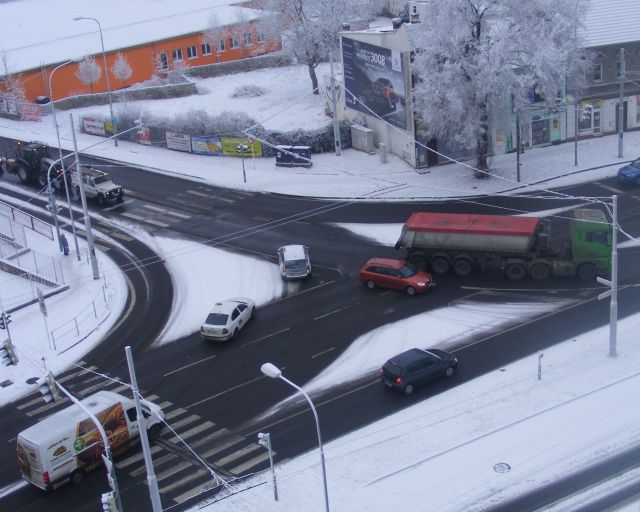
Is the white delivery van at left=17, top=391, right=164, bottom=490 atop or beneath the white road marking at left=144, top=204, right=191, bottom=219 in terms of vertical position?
beneath

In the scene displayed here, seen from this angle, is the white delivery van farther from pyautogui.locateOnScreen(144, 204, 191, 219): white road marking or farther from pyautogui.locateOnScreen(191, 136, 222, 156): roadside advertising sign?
pyautogui.locateOnScreen(191, 136, 222, 156): roadside advertising sign

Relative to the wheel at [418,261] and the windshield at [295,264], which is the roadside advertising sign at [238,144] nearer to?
the windshield at [295,264]

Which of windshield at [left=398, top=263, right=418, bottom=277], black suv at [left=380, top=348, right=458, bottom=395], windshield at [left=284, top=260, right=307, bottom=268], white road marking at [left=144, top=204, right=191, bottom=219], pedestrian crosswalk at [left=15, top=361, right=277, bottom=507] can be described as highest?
white road marking at [left=144, top=204, right=191, bottom=219]

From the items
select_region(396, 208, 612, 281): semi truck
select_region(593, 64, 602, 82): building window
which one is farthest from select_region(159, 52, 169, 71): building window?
select_region(396, 208, 612, 281): semi truck

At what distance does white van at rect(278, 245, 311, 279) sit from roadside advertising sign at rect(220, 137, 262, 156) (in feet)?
66.3

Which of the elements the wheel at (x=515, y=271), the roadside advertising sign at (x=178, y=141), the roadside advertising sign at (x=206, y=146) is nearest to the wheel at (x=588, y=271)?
the wheel at (x=515, y=271)

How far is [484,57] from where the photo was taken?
53.8 metres

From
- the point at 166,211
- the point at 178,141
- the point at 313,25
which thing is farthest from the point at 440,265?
the point at 313,25

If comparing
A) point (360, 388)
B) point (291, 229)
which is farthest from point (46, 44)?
point (360, 388)

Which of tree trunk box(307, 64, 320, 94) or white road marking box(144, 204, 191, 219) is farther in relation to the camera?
tree trunk box(307, 64, 320, 94)

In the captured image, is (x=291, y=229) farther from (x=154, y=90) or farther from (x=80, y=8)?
(x=80, y=8)

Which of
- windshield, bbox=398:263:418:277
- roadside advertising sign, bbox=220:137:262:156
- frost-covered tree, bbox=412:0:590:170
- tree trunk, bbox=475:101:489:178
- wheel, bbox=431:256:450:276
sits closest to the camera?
windshield, bbox=398:263:418:277

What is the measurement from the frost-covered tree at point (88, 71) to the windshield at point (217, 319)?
45119 millimetres

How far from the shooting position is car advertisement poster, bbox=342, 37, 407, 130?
61688 millimetres
